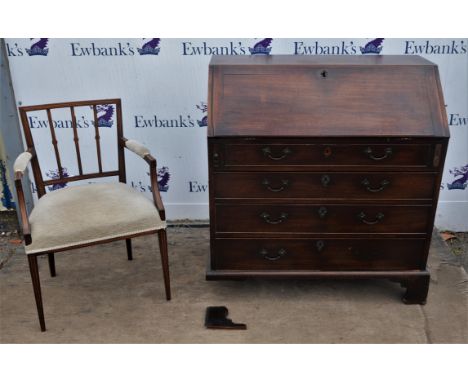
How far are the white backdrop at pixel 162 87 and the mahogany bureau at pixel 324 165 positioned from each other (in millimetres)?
545

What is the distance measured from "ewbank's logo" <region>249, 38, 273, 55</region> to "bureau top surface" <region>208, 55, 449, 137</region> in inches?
25.8

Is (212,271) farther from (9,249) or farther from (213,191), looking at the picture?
(9,249)

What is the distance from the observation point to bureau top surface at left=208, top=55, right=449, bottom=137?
261 centimetres

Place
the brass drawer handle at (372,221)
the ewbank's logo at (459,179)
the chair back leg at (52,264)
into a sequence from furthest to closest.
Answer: the ewbank's logo at (459,179) < the chair back leg at (52,264) < the brass drawer handle at (372,221)

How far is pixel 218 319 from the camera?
288 cm

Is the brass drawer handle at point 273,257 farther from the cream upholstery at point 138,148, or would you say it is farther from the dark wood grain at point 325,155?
the cream upholstery at point 138,148

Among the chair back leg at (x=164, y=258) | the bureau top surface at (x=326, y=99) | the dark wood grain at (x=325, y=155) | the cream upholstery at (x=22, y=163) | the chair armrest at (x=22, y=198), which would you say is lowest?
the chair back leg at (x=164, y=258)

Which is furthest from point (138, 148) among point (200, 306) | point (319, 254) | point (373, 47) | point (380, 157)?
point (373, 47)

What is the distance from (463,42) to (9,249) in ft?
11.8

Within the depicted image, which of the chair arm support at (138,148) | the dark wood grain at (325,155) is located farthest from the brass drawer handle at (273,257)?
the chair arm support at (138,148)

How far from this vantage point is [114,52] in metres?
3.42

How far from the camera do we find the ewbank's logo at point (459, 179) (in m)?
3.73

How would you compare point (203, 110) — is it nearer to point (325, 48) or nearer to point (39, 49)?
point (325, 48)

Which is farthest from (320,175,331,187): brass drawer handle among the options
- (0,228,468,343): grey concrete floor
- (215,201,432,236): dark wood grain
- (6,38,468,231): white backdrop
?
(6,38,468,231): white backdrop
